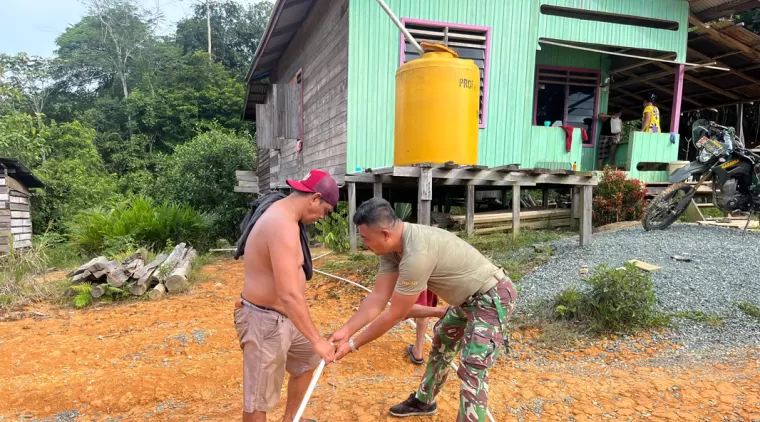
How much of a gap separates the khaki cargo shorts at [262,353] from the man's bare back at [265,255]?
7 cm

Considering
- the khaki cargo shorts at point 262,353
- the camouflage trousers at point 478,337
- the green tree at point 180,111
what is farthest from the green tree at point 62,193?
the camouflage trousers at point 478,337

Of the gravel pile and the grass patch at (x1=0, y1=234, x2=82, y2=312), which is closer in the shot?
the gravel pile

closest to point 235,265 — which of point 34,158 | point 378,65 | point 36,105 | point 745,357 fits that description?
point 378,65

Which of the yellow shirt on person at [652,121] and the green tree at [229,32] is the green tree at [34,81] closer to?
the green tree at [229,32]

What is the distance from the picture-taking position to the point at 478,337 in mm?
2418

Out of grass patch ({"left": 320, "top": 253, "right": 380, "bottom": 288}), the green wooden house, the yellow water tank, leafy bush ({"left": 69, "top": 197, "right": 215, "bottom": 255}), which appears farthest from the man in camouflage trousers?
leafy bush ({"left": 69, "top": 197, "right": 215, "bottom": 255})

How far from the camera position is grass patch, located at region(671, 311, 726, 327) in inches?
155

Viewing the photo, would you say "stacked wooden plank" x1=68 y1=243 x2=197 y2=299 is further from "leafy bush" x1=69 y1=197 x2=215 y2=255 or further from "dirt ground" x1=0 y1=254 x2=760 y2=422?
"leafy bush" x1=69 y1=197 x2=215 y2=255

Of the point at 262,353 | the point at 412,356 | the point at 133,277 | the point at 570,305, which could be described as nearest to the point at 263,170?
the point at 133,277

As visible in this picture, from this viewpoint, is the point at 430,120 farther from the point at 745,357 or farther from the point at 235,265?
the point at 235,265

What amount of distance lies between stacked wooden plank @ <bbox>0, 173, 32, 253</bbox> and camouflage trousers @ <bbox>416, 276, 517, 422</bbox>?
1093cm

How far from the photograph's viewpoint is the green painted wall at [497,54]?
7738 mm

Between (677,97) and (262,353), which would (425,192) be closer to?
(262,353)

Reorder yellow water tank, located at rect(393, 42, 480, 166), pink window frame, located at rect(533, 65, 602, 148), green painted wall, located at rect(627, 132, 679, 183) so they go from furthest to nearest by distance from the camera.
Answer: pink window frame, located at rect(533, 65, 602, 148), green painted wall, located at rect(627, 132, 679, 183), yellow water tank, located at rect(393, 42, 480, 166)
